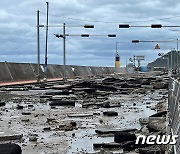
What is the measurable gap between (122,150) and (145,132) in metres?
1.81

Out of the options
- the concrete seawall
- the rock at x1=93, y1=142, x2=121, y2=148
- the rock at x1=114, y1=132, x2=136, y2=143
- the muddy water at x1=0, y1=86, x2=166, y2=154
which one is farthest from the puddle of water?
the concrete seawall

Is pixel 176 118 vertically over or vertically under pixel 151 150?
over

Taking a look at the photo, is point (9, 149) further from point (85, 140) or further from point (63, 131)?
point (63, 131)

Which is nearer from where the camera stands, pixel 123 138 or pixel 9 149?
pixel 9 149

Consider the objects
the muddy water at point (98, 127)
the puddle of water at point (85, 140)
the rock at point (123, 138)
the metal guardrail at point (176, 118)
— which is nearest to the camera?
the metal guardrail at point (176, 118)

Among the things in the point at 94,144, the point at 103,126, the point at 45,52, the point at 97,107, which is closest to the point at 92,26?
the point at 45,52

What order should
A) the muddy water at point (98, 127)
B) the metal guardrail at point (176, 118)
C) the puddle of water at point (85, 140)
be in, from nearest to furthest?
the metal guardrail at point (176, 118) < the puddle of water at point (85, 140) < the muddy water at point (98, 127)

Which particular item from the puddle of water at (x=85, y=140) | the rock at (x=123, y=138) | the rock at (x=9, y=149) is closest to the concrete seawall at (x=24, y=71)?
the puddle of water at (x=85, y=140)

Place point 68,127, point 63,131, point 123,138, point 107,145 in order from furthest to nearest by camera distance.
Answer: point 68,127, point 63,131, point 123,138, point 107,145

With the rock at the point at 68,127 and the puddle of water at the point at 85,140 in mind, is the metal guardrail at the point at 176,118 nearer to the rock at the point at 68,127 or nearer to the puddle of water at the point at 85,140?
the puddle of water at the point at 85,140

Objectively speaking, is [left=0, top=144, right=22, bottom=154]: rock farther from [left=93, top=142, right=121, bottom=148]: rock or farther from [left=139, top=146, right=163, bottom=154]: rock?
[left=139, top=146, right=163, bottom=154]: rock

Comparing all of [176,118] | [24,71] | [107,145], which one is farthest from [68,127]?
[24,71]

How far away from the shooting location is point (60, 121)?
11844 millimetres

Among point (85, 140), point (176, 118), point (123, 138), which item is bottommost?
point (85, 140)
